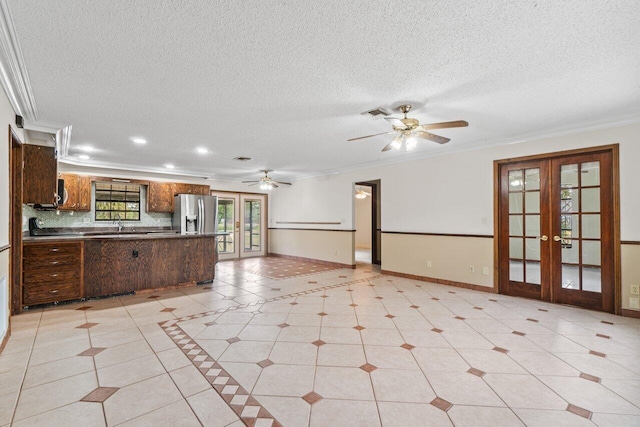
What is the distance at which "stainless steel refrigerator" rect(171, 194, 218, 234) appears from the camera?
23.3 feet

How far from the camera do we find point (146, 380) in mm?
2146

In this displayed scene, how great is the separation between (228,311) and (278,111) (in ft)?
8.22

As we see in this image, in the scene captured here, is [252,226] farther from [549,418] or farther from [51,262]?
[549,418]

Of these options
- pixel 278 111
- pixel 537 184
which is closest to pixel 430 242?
pixel 537 184

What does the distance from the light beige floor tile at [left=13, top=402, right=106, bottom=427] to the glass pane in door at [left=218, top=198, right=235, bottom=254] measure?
6692mm

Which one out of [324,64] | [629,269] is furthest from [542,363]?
[324,64]

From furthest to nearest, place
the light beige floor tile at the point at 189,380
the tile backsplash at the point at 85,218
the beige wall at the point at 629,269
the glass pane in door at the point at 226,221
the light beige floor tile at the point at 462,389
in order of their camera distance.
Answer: the glass pane in door at the point at 226,221
the tile backsplash at the point at 85,218
the beige wall at the point at 629,269
the light beige floor tile at the point at 189,380
the light beige floor tile at the point at 462,389

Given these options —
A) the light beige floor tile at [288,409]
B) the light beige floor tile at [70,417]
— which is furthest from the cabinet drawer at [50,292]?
the light beige floor tile at [288,409]

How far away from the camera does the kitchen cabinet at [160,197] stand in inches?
278

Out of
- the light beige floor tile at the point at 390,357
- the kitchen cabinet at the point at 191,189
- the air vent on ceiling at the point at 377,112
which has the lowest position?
the light beige floor tile at the point at 390,357

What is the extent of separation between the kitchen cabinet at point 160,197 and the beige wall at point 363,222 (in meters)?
7.28

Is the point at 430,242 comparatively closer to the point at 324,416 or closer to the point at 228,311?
the point at 228,311

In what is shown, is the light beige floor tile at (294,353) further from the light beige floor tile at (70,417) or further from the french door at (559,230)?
the french door at (559,230)

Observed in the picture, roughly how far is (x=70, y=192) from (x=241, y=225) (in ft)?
13.0
